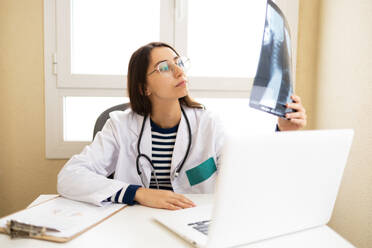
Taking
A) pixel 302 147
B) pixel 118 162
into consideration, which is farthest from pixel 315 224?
pixel 118 162

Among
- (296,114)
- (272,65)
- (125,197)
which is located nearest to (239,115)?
(296,114)

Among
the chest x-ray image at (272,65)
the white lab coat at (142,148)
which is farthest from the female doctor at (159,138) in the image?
the chest x-ray image at (272,65)

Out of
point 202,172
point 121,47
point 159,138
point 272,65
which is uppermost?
point 121,47

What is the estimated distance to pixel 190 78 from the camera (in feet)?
7.37

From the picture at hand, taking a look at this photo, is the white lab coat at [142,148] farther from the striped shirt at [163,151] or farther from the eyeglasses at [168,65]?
the eyeglasses at [168,65]

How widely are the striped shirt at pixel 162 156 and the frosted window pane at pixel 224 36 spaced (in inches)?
35.1

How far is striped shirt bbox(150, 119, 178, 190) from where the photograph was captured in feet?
4.78

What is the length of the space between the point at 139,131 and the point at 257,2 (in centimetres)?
139

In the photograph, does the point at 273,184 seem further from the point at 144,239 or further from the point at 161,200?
the point at 161,200

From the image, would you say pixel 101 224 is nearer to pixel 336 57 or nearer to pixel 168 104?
pixel 168 104

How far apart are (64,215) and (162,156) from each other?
1.94 ft

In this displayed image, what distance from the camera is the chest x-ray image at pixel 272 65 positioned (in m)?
0.77

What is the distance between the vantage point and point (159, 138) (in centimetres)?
150

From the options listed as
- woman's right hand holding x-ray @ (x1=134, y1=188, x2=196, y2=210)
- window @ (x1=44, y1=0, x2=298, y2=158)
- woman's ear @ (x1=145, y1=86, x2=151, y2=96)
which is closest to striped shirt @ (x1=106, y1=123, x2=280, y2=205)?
woman's ear @ (x1=145, y1=86, x2=151, y2=96)
